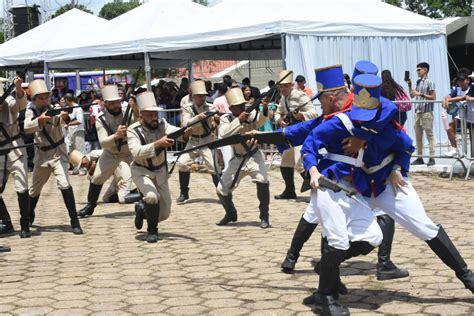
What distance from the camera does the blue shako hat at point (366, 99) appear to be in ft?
17.5

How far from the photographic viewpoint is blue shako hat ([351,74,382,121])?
5348 mm

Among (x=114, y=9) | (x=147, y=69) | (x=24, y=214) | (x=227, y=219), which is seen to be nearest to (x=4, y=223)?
(x=24, y=214)

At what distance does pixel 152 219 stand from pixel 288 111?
333cm

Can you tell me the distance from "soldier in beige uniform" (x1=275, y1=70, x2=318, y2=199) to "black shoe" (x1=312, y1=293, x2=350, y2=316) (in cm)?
529

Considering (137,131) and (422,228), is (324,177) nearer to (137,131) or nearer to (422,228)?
(422,228)

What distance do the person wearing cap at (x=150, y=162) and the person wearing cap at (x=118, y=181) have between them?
10.2 ft

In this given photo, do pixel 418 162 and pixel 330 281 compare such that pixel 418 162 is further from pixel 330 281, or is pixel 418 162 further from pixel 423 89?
Result: pixel 330 281

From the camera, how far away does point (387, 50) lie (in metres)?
17.0

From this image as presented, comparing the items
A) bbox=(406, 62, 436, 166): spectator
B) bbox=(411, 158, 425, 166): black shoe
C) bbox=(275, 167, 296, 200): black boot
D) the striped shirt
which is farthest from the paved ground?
the striped shirt

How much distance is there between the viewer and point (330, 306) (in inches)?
214

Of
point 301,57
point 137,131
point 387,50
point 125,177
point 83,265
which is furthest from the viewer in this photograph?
point 387,50

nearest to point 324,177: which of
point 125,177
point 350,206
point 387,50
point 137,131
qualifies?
point 350,206

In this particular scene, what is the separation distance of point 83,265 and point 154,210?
1.27 meters

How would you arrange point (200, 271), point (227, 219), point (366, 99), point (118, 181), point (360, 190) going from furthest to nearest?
1. point (118, 181)
2. point (227, 219)
3. point (200, 271)
4. point (360, 190)
5. point (366, 99)
